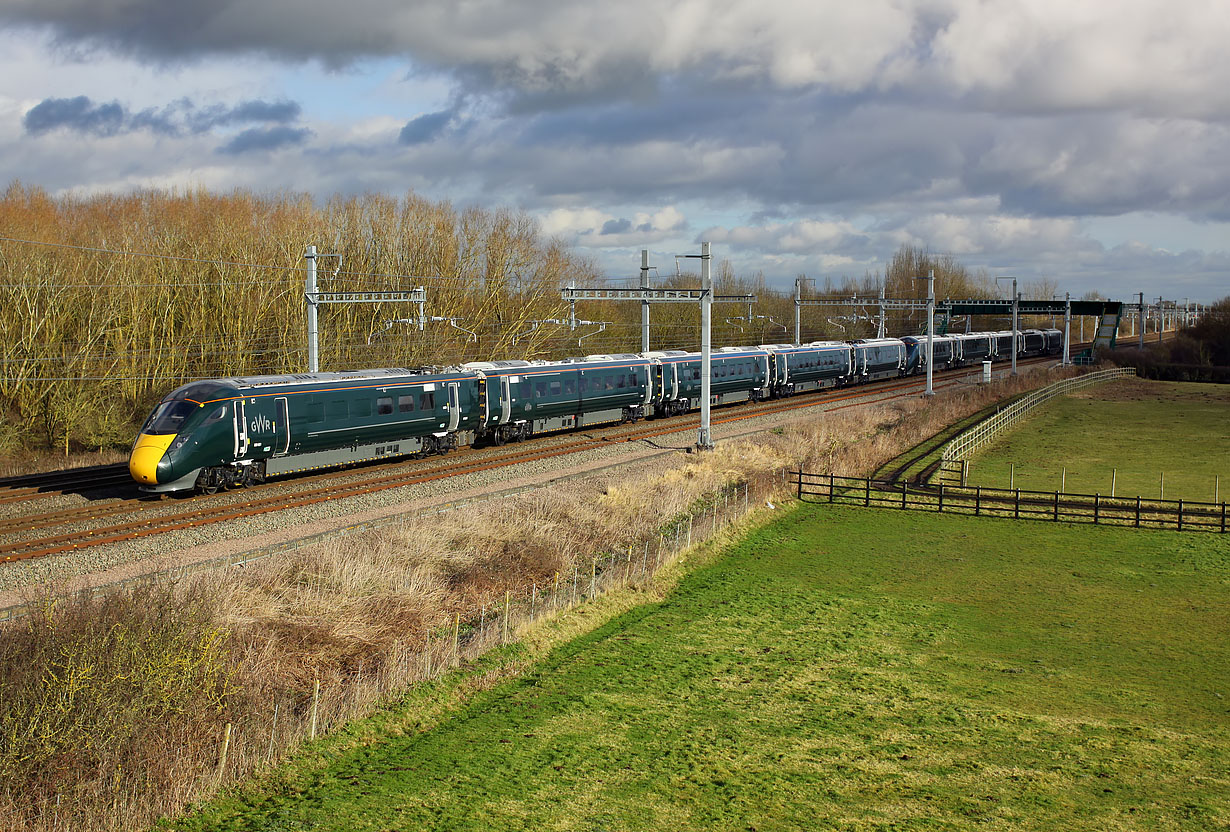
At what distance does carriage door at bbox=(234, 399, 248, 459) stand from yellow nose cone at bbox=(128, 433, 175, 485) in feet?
5.36

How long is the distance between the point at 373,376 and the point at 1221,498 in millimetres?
28004

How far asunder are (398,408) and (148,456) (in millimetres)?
8439

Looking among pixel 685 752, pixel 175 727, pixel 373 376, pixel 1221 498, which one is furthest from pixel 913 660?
pixel 1221 498

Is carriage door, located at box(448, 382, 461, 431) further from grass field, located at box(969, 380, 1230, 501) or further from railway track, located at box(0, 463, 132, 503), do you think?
grass field, located at box(969, 380, 1230, 501)

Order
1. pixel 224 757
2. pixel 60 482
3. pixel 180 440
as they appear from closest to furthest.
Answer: pixel 224 757 < pixel 180 440 < pixel 60 482

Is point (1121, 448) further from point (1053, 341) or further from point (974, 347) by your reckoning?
point (1053, 341)

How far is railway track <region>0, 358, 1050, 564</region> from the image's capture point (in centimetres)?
2109

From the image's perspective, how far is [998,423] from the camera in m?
49.8

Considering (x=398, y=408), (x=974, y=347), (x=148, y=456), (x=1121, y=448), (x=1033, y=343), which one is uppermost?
(x=1033, y=343)

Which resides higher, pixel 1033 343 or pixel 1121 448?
pixel 1033 343

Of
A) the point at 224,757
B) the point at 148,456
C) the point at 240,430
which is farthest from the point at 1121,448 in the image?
the point at 224,757

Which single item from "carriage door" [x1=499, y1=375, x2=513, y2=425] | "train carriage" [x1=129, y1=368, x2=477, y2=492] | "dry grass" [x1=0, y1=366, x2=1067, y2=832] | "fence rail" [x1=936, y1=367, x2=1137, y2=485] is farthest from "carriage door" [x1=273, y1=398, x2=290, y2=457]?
"fence rail" [x1=936, y1=367, x2=1137, y2=485]

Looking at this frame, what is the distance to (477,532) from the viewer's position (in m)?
22.4

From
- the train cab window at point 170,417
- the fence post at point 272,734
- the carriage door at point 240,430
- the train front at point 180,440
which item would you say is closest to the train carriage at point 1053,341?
the carriage door at point 240,430
